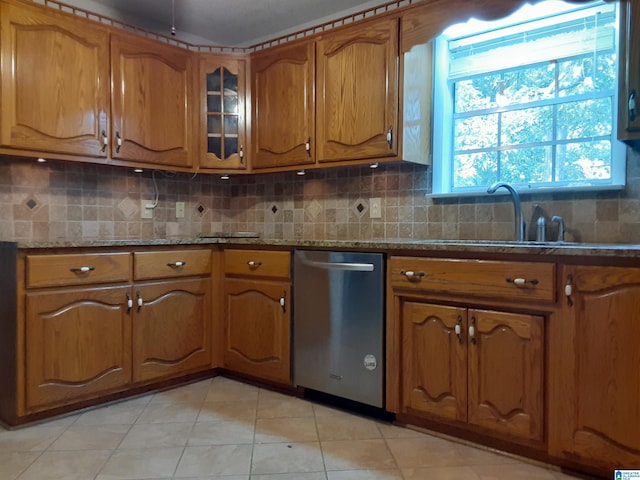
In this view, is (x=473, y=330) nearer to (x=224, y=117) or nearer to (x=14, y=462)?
(x=14, y=462)

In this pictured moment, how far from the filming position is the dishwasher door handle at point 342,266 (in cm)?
209

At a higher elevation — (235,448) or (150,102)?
(150,102)

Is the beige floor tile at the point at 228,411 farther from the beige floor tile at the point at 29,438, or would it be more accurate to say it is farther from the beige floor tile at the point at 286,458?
the beige floor tile at the point at 29,438

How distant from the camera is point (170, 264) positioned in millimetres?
2486

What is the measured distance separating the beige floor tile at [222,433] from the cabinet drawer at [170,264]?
2.66ft

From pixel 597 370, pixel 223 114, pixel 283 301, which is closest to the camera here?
pixel 597 370

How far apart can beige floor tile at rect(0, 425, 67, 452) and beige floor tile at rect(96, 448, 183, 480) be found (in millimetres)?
337

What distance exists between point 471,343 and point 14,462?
1783mm

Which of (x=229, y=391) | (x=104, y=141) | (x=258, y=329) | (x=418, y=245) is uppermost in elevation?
(x=104, y=141)

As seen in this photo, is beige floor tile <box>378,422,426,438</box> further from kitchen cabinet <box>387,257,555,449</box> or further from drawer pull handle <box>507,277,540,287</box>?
drawer pull handle <box>507,277,540,287</box>

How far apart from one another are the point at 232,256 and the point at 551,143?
1.79 m

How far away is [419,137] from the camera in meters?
2.50

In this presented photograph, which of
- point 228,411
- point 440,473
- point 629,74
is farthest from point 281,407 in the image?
point 629,74

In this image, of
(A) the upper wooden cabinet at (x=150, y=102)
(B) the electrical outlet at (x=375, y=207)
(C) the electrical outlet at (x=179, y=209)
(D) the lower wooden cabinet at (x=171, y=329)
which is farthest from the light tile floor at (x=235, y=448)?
(A) the upper wooden cabinet at (x=150, y=102)
